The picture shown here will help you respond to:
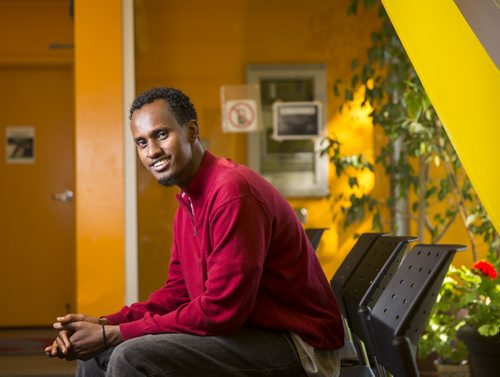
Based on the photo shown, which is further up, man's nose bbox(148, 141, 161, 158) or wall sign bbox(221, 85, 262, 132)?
wall sign bbox(221, 85, 262, 132)

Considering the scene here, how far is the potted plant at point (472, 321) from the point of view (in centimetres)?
411

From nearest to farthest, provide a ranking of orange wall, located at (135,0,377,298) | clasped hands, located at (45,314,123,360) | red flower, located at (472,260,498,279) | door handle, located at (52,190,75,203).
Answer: clasped hands, located at (45,314,123,360)
red flower, located at (472,260,498,279)
orange wall, located at (135,0,377,298)
door handle, located at (52,190,75,203)

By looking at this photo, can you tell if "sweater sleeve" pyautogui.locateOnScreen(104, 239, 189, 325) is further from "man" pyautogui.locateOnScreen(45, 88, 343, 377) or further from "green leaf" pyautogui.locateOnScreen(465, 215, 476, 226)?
"green leaf" pyautogui.locateOnScreen(465, 215, 476, 226)

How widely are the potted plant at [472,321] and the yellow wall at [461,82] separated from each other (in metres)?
1.69

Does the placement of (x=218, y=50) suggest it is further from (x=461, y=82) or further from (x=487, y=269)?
(x=461, y=82)

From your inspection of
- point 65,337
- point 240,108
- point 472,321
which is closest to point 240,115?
point 240,108

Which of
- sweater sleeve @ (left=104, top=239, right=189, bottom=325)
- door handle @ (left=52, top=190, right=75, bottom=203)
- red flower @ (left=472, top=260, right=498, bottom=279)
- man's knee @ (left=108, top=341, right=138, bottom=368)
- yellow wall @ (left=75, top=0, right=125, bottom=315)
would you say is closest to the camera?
man's knee @ (left=108, top=341, right=138, bottom=368)

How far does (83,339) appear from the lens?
2318 mm

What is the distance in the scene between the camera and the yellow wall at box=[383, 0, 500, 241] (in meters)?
2.42

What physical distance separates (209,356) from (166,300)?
0.52 meters

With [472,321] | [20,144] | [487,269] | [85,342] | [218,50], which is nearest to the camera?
[85,342]

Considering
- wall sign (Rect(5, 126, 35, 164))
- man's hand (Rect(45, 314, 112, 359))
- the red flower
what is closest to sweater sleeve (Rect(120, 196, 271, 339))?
man's hand (Rect(45, 314, 112, 359))

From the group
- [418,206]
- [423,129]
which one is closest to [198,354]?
[423,129]

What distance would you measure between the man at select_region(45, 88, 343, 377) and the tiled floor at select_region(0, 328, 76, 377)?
2.96m
